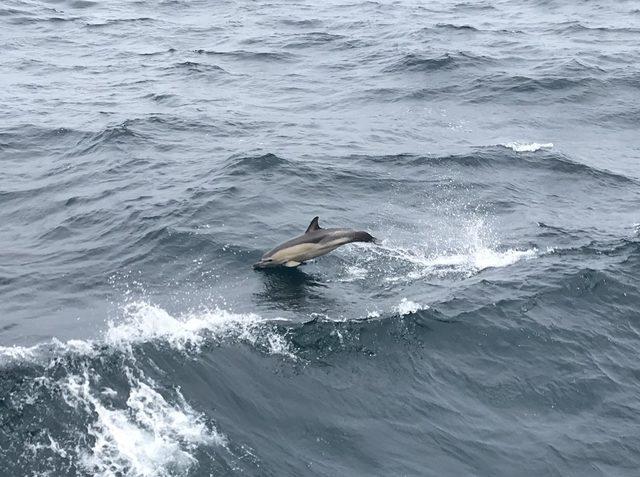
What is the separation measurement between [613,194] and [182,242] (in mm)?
14372

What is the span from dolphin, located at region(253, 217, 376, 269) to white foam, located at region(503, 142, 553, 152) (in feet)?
39.3

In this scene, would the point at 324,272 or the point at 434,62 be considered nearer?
the point at 324,272

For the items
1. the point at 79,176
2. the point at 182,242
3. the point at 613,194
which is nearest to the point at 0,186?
the point at 79,176

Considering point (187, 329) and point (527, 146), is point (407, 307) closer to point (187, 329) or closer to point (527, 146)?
point (187, 329)

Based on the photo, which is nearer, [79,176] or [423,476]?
[423,476]

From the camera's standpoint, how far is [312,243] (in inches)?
789

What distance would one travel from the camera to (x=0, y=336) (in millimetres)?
17531

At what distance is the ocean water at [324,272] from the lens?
14.9 m

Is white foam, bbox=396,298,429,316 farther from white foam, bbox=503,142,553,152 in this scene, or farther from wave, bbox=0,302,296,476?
white foam, bbox=503,142,553,152

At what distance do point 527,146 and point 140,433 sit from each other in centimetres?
2041

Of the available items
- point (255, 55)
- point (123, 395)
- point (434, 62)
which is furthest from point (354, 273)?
point (255, 55)

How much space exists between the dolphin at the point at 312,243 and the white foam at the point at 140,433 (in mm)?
5589

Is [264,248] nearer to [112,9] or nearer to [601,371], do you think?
[601,371]

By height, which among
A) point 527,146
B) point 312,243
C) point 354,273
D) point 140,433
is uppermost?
point 312,243
